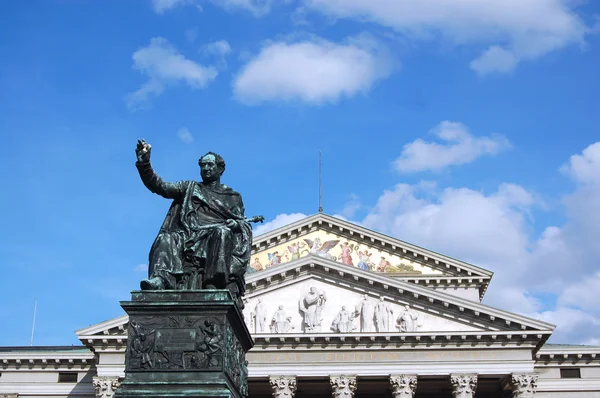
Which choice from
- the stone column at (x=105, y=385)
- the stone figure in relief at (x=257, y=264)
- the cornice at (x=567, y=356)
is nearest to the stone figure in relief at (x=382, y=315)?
the cornice at (x=567, y=356)

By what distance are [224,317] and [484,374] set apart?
3867cm

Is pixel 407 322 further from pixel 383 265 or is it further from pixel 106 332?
pixel 106 332

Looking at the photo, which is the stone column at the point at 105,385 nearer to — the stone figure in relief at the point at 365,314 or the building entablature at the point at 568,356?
the stone figure in relief at the point at 365,314

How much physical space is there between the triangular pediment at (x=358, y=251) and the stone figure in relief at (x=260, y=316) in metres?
9.66

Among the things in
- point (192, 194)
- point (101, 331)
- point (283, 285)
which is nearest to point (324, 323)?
point (283, 285)

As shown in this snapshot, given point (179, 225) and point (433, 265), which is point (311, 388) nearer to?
point (433, 265)

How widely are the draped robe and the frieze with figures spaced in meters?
47.0

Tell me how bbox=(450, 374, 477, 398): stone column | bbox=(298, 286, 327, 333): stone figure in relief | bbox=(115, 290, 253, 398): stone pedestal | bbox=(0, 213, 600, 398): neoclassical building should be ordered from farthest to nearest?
1. bbox=(298, 286, 327, 333): stone figure in relief
2. bbox=(0, 213, 600, 398): neoclassical building
3. bbox=(450, 374, 477, 398): stone column
4. bbox=(115, 290, 253, 398): stone pedestal

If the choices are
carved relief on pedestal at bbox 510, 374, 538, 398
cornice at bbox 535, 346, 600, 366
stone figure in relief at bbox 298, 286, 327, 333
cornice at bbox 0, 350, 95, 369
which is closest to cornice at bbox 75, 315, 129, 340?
cornice at bbox 0, 350, 95, 369

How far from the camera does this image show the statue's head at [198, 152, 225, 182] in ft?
27.5

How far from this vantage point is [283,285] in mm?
45875

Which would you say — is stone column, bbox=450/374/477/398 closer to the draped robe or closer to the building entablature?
the building entablature

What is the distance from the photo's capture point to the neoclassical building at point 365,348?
43750mm

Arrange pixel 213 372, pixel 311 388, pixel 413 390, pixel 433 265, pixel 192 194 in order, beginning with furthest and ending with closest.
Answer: pixel 433 265 < pixel 311 388 < pixel 413 390 < pixel 192 194 < pixel 213 372
